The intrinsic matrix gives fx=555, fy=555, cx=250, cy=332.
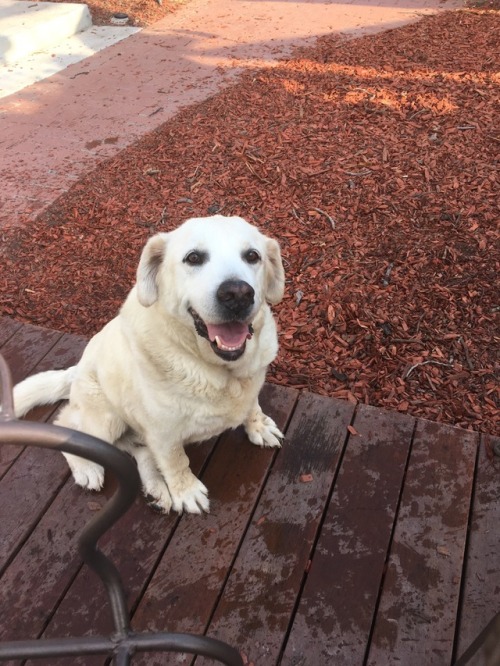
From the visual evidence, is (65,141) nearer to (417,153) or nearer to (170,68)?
(170,68)

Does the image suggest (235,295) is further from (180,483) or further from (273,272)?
(180,483)

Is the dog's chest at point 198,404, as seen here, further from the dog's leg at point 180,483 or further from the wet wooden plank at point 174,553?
the wet wooden plank at point 174,553

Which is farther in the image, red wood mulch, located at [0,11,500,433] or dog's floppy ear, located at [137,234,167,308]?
red wood mulch, located at [0,11,500,433]

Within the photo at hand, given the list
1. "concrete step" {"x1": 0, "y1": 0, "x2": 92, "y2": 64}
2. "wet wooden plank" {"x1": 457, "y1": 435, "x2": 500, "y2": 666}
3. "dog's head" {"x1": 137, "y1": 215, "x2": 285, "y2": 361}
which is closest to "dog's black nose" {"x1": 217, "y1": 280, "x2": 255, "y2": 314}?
"dog's head" {"x1": 137, "y1": 215, "x2": 285, "y2": 361}

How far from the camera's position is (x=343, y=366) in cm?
301

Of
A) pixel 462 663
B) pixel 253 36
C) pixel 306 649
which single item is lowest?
pixel 306 649

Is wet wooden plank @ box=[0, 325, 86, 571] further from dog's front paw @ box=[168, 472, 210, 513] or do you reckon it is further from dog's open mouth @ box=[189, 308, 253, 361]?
dog's open mouth @ box=[189, 308, 253, 361]

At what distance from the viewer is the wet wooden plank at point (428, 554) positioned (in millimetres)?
1862

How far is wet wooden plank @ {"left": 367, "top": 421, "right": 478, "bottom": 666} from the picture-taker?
1.86 metres

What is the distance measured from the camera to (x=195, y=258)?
6.70 feet

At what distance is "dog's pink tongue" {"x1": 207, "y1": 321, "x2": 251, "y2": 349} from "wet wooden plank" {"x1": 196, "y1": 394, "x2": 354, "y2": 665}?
2.42 ft

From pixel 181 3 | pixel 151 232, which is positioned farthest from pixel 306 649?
pixel 181 3

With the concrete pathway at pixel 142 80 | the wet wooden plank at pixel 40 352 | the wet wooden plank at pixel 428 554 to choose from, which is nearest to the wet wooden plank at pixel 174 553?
the wet wooden plank at pixel 428 554

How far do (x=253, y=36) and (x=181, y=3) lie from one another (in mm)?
1797
